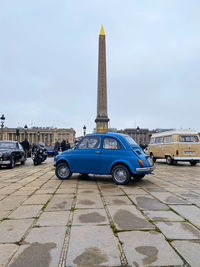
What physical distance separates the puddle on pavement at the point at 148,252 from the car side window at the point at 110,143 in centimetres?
389

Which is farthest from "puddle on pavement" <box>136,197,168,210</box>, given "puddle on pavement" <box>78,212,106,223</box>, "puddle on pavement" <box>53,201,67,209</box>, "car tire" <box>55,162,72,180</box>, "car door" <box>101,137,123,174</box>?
"car tire" <box>55,162,72,180</box>

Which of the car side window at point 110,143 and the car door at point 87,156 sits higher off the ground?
the car side window at point 110,143

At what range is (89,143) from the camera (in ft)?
20.4

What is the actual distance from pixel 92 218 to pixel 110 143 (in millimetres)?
3229

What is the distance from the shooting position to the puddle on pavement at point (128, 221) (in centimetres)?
263

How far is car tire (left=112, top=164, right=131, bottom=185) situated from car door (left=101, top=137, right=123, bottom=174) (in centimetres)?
21

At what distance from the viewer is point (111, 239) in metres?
→ 2.26

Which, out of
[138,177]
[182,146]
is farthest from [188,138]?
[138,177]

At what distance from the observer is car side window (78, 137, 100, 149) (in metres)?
6.12

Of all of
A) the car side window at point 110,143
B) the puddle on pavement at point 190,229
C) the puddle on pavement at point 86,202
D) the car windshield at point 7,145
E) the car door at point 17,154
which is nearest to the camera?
the puddle on pavement at point 190,229

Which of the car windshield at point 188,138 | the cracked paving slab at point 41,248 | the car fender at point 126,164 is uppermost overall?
the car windshield at point 188,138

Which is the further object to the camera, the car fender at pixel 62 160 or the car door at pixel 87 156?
the car fender at pixel 62 160

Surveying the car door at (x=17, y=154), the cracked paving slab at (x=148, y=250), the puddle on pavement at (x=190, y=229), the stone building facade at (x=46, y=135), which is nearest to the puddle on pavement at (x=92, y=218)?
the cracked paving slab at (x=148, y=250)

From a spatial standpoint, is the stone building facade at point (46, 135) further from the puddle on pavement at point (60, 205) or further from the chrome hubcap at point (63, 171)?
the puddle on pavement at point (60, 205)
